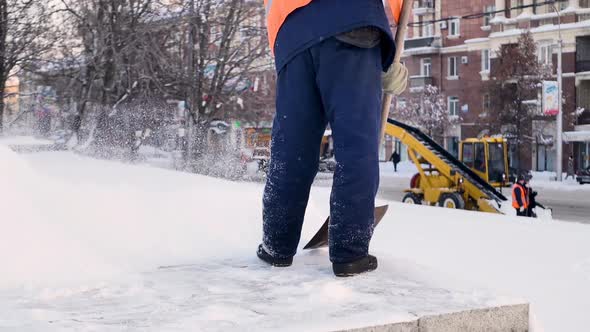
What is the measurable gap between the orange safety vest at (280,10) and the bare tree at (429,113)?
45285mm

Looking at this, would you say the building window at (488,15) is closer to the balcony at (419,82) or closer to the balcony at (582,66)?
the balcony at (419,82)

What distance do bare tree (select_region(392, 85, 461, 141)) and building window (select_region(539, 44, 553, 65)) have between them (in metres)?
7.31

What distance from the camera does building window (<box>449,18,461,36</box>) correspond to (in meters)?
50.2

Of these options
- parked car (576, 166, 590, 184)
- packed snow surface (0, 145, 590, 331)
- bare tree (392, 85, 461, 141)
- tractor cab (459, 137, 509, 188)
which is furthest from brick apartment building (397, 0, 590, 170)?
packed snow surface (0, 145, 590, 331)

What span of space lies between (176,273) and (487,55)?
46.7m

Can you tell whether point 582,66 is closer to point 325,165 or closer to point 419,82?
point 419,82

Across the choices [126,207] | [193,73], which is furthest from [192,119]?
[126,207]

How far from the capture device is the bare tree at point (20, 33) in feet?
46.6

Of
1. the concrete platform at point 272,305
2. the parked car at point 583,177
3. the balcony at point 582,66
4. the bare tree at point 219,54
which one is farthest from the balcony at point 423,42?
the concrete platform at point 272,305

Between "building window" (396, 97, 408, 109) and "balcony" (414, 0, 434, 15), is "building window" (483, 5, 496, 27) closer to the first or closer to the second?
"balcony" (414, 0, 434, 15)

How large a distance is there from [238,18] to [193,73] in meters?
2.15

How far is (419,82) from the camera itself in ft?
170

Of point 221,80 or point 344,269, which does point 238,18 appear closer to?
point 221,80

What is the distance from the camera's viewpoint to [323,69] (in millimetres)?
3062
